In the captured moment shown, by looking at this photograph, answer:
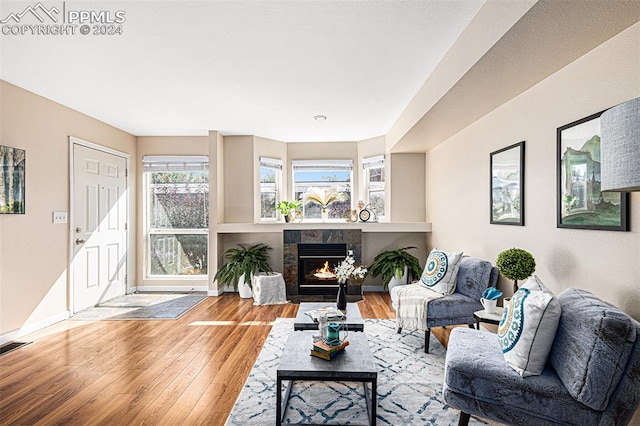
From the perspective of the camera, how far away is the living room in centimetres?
189

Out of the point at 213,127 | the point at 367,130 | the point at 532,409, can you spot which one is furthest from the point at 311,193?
the point at 532,409

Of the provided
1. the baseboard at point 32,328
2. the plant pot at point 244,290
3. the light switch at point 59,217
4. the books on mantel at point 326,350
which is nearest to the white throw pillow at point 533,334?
the books on mantel at point 326,350

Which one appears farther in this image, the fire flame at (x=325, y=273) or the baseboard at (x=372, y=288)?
the baseboard at (x=372, y=288)

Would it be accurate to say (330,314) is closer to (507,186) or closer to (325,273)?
(507,186)

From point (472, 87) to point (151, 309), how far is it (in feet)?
14.7

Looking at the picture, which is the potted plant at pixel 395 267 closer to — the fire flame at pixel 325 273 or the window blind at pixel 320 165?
the fire flame at pixel 325 273

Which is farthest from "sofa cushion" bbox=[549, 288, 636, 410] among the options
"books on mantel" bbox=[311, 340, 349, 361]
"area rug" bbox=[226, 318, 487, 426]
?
"books on mantel" bbox=[311, 340, 349, 361]

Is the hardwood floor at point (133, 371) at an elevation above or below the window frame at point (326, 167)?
below

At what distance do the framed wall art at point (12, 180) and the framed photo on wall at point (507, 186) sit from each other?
15.2 ft

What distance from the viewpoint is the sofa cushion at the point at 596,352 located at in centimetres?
142

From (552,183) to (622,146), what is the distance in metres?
1.69

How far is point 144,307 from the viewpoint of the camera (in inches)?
185

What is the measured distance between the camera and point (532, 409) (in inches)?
62.6

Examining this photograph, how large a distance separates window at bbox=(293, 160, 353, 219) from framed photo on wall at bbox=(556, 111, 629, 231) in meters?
3.81
